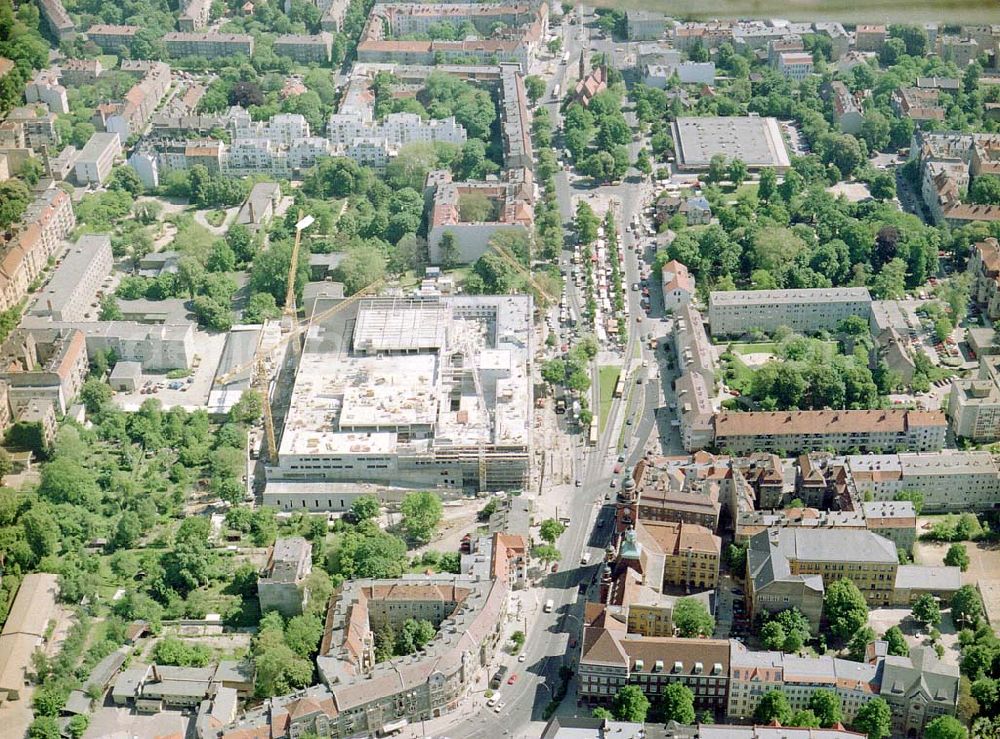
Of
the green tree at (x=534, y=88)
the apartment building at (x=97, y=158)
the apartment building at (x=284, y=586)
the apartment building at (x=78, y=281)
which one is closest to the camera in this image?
the apartment building at (x=284, y=586)

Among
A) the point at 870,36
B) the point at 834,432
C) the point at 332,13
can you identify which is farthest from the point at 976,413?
the point at 332,13

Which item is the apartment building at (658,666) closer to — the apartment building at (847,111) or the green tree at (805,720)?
the green tree at (805,720)

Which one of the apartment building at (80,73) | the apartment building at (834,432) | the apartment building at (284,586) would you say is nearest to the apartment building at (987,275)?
the apartment building at (834,432)

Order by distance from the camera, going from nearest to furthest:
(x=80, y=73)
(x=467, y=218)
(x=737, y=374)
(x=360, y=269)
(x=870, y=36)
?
(x=737, y=374), (x=360, y=269), (x=467, y=218), (x=80, y=73), (x=870, y=36)

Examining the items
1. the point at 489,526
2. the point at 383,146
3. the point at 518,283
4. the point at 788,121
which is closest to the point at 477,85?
the point at 383,146

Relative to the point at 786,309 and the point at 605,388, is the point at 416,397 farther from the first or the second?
the point at 786,309

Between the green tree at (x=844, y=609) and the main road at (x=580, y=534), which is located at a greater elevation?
the green tree at (x=844, y=609)

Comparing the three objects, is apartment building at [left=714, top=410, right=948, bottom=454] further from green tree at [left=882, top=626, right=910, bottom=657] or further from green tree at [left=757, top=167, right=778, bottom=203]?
green tree at [left=757, top=167, right=778, bottom=203]
